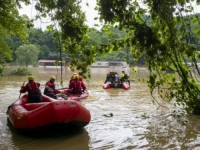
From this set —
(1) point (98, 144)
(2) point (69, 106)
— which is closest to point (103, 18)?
(2) point (69, 106)

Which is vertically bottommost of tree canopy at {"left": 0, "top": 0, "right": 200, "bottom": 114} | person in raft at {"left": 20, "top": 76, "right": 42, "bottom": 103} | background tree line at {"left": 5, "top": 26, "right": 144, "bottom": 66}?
person in raft at {"left": 20, "top": 76, "right": 42, "bottom": 103}

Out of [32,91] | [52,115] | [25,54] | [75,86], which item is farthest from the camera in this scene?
[25,54]

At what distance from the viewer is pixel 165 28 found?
5.01 metres

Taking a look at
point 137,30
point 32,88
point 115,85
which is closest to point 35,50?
point 115,85

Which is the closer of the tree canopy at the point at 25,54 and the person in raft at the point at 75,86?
the person in raft at the point at 75,86

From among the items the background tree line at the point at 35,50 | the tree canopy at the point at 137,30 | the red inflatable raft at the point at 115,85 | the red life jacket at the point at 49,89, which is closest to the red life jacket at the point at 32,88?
the red life jacket at the point at 49,89

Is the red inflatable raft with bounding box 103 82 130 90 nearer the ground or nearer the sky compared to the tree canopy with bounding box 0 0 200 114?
nearer the ground

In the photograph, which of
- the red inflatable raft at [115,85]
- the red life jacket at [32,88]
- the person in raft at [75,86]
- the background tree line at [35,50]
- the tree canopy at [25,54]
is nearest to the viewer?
the red life jacket at [32,88]

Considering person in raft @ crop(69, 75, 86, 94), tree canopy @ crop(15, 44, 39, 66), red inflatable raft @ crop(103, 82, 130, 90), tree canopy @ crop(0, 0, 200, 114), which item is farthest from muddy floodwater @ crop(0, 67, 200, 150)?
tree canopy @ crop(15, 44, 39, 66)

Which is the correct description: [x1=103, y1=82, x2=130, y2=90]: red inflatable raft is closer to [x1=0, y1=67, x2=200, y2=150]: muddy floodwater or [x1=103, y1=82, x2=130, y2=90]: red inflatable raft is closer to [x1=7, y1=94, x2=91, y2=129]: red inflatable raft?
[x1=0, y1=67, x2=200, y2=150]: muddy floodwater

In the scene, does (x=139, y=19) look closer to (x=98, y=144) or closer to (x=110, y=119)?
(x=98, y=144)

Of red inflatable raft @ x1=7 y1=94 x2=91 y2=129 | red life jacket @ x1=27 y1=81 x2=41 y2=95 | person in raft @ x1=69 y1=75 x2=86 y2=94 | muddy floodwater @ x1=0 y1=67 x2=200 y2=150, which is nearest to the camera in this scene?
muddy floodwater @ x1=0 y1=67 x2=200 y2=150

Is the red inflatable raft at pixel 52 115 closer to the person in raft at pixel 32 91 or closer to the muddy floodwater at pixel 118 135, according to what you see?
the muddy floodwater at pixel 118 135

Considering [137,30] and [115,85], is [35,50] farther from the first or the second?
[137,30]
